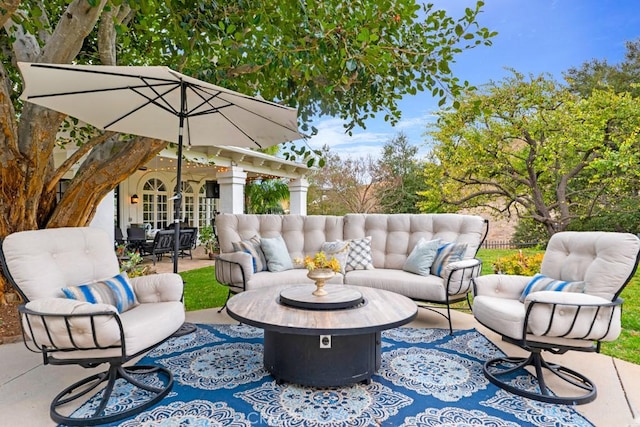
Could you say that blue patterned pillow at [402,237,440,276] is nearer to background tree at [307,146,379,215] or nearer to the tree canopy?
the tree canopy

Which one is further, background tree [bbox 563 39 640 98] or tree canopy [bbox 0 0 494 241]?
background tree [bbox 563 39 640 98]

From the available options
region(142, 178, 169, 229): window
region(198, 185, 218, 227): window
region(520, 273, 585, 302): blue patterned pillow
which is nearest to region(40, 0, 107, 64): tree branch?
region(520, 273, 585, 302): blue patterned pillow

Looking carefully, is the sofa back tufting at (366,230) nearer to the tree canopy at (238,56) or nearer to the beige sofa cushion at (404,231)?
the beige sofa cushion at (404,231)

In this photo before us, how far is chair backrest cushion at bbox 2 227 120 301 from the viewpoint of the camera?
2135mm

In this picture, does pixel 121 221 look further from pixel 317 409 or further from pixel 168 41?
pixel 317 409

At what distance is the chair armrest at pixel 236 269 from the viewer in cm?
361

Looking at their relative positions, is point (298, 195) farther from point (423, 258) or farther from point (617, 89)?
point (617, 89)

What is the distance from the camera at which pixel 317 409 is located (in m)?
2.09

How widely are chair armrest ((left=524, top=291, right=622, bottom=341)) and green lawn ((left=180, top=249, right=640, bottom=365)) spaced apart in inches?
41.1

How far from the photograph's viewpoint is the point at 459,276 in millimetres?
3289

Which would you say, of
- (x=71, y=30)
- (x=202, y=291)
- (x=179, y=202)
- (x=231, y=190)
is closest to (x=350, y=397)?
(x=179, y=202)

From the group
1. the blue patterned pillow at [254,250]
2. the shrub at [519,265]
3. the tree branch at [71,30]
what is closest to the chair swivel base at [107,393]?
the blue patterned pillow at [254,250]

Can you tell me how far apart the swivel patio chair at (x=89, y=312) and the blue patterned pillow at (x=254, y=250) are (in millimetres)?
1261

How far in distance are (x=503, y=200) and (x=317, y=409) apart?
871cm
